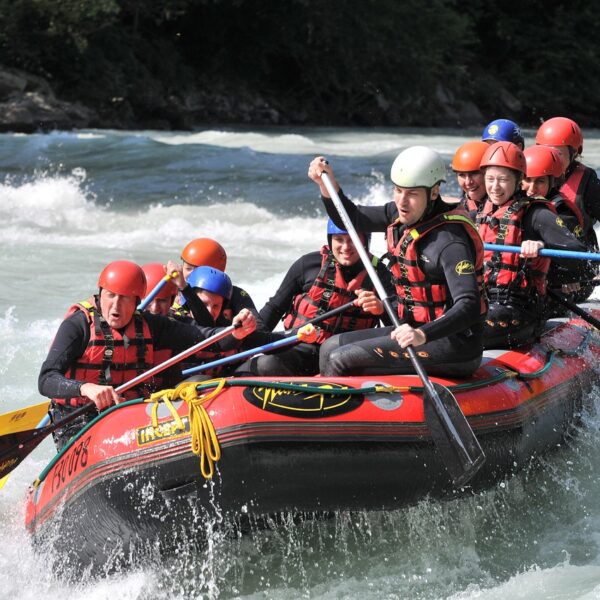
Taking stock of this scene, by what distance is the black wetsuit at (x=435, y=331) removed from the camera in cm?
405

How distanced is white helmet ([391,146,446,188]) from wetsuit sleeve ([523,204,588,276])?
1.09m

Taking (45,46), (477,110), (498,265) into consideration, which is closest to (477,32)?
(477,110)

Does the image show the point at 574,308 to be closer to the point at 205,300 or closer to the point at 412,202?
the point at 412,202

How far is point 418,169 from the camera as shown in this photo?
162 inches

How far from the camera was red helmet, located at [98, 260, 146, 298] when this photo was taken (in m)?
4.39

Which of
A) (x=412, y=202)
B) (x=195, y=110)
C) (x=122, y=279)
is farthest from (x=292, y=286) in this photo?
(x=195, y=110)

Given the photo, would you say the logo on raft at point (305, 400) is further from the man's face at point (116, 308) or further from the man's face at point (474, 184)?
the man's face at point (474, 184)

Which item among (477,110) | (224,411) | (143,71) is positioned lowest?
(477,110)

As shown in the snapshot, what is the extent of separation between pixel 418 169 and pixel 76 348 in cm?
155

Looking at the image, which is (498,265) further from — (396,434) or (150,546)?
(150,546)

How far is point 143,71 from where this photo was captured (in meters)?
23.2

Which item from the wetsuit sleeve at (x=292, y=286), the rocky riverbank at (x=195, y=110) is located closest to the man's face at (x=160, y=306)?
the wetsuit sleeve at (x=292, y=286)

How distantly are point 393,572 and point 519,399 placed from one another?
89cm

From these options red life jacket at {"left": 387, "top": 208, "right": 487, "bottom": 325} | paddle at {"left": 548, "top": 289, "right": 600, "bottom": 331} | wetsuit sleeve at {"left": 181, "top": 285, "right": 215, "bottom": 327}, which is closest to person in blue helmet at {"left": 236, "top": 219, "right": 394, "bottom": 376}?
wetsuit sleeve at {"left": 181, "top": 285, "right": 215, "bottom": 327}
